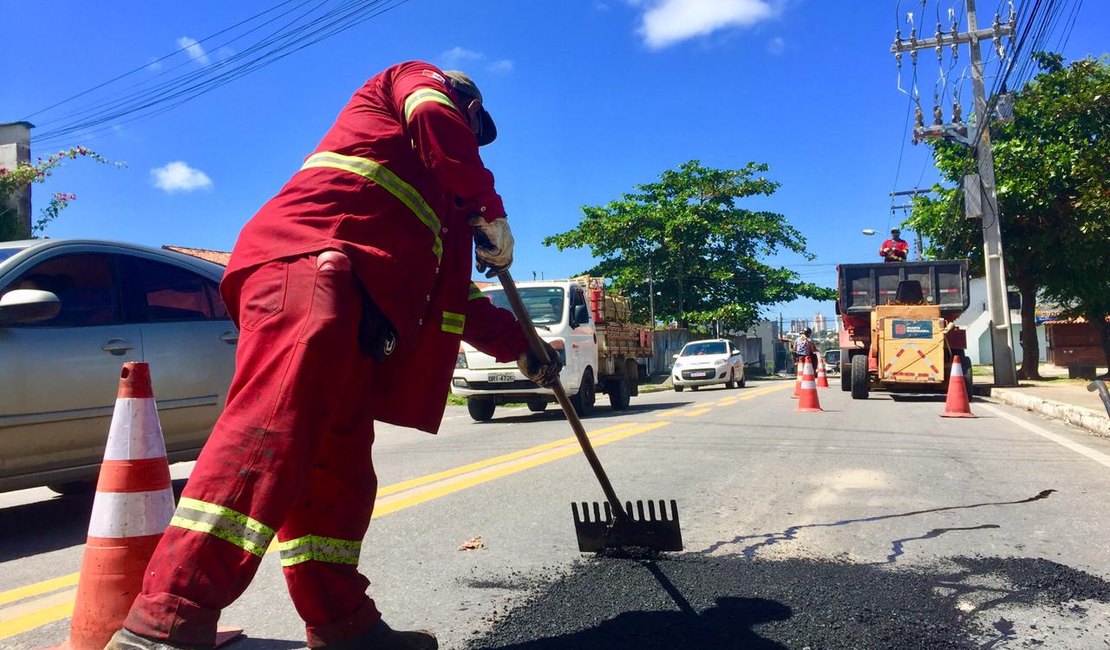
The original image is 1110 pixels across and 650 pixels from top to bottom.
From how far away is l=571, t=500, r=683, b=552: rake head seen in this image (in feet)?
11.2

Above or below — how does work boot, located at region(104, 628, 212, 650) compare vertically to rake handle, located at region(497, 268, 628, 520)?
below

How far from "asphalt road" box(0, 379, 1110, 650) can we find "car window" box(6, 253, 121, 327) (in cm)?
115

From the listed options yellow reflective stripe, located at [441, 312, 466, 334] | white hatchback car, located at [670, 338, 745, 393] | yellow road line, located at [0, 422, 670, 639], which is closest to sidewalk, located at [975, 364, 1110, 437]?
yellow road line, located at [0, 422, 670, 639]

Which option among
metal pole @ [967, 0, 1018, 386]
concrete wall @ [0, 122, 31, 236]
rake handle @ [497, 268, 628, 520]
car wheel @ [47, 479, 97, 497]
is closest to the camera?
rake handle @ [497, 268, 628, 520]

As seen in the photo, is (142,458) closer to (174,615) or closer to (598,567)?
(174,615)

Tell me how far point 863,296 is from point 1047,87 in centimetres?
903

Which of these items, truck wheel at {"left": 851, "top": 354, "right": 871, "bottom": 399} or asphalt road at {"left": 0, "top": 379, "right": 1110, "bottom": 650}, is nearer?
asphalt road at {"left": 0, "top": 379, "right": 1110, "bottom": 650}

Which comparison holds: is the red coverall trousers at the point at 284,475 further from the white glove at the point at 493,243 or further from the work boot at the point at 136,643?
the white glove at the point at 493,243

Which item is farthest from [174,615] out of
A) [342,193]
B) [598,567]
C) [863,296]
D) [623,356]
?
[863,296]

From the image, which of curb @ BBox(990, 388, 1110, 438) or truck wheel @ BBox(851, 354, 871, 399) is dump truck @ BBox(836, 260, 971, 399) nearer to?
truck wheel @ BBox(851, 354, 871, 399)

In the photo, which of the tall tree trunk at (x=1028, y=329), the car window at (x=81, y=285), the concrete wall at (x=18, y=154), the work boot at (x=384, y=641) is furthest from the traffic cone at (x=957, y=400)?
the concrete wall at (x=18, y=154)

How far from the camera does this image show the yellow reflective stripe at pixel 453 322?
2.49m

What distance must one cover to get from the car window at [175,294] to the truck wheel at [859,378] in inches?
472

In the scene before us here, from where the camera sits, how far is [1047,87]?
20359 millimetres
